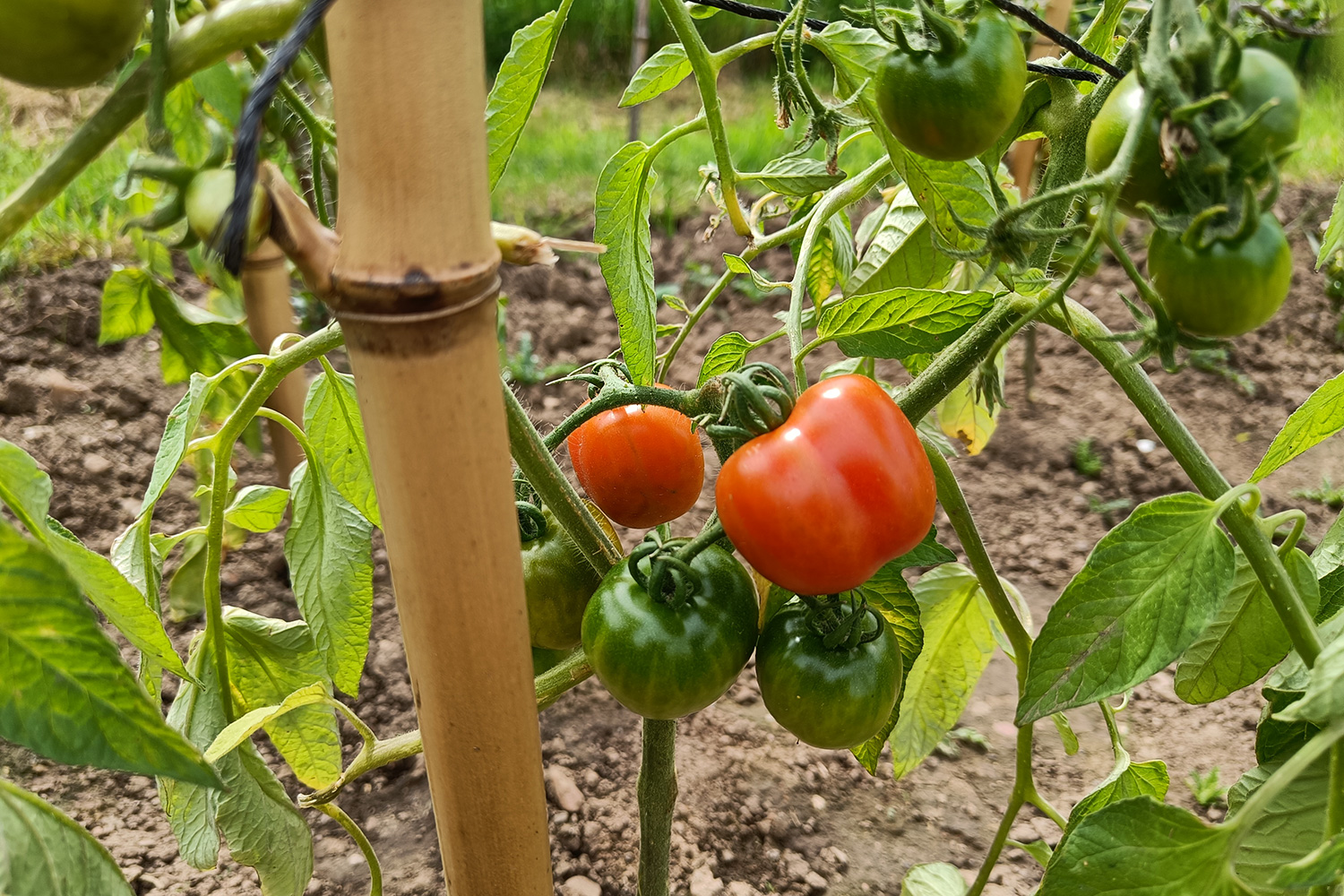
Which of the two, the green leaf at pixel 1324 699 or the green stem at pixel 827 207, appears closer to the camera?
the green leaf at pixel 1324 699

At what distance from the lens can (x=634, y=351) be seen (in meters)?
0.82

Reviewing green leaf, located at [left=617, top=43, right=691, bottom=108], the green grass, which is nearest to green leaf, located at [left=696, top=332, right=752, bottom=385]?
green leaf, located at [left=617, top=43, right=691, bottom=108]

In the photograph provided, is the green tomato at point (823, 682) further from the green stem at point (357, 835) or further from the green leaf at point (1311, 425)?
the green stem at point (357, 835)

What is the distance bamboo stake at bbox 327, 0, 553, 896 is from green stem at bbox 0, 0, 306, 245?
0.10ft

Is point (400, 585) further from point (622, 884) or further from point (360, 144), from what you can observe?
point (622, 884)

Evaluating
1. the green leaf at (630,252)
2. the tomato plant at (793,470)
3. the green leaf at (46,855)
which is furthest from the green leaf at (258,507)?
the green leaf at (46,855)

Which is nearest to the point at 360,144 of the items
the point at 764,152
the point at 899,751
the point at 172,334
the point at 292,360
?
the point at 292,360

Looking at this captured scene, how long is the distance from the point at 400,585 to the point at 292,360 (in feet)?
0.93

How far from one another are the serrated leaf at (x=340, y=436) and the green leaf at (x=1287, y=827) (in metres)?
0.71

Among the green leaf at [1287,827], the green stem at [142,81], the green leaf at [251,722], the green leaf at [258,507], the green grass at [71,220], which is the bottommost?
the green leaf at [1287,827]

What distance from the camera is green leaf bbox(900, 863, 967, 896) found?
106 cm

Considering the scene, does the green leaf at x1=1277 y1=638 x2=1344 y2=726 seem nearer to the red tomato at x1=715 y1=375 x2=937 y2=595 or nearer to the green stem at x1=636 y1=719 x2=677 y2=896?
the red tomato at x1=715 y1=375 x2=937 y2=595

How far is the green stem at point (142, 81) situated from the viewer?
0.42 m

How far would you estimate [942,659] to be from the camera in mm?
1101
